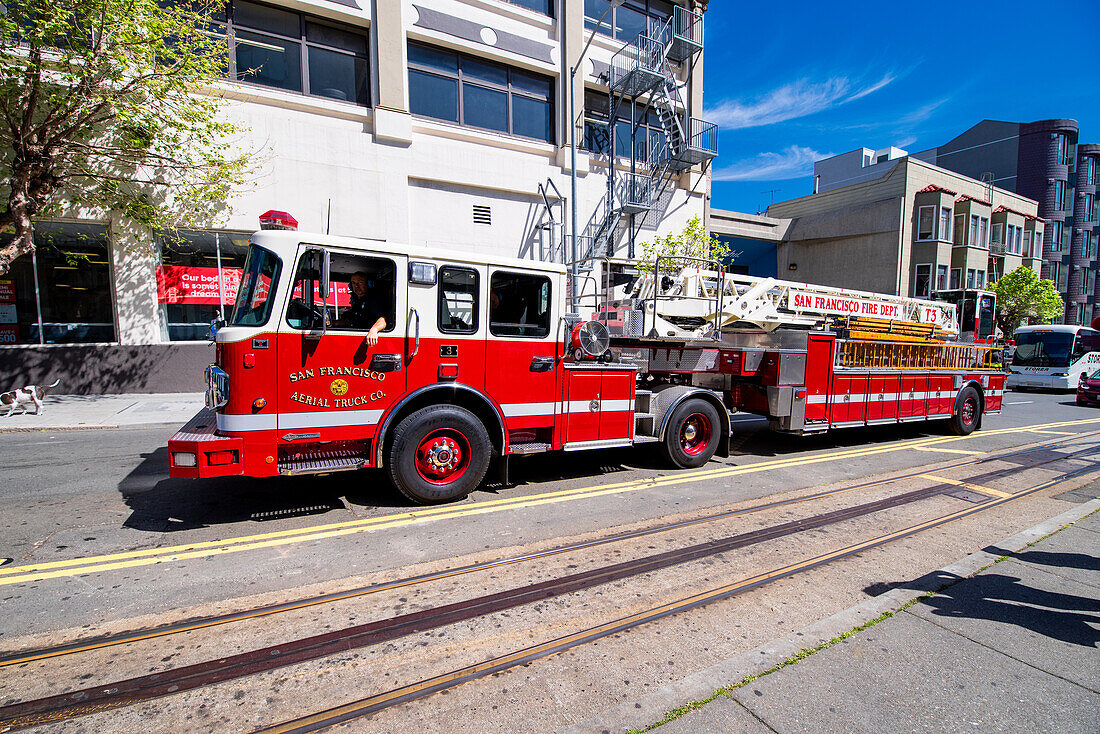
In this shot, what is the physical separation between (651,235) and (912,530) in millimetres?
16168

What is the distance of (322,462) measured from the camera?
488cm

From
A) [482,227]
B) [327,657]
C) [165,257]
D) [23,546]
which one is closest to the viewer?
[327,657]

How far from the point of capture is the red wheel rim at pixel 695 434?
7.30 m

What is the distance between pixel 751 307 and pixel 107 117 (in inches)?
526

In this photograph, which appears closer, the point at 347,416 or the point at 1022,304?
the point at 347,416

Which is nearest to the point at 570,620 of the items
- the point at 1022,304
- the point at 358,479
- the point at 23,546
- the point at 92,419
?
the point at 358,479

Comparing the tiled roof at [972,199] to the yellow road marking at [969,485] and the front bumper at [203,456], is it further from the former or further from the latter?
the front bumper at [203,456]

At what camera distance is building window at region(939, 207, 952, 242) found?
103 ft

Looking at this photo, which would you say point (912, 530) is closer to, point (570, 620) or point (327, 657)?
point (570, 620)

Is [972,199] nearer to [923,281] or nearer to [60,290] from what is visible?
[923,281]

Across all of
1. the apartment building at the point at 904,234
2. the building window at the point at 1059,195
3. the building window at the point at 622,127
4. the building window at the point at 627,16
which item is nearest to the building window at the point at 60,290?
the building window at the point at 622,127

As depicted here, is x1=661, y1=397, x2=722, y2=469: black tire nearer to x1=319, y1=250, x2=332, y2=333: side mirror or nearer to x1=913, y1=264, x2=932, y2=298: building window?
x1=319, y1=250, x2=332, y2=333: side mirror

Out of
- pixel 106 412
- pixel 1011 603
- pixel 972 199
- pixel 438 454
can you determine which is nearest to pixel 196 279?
pixel 106 412

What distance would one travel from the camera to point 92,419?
10.0 metres
